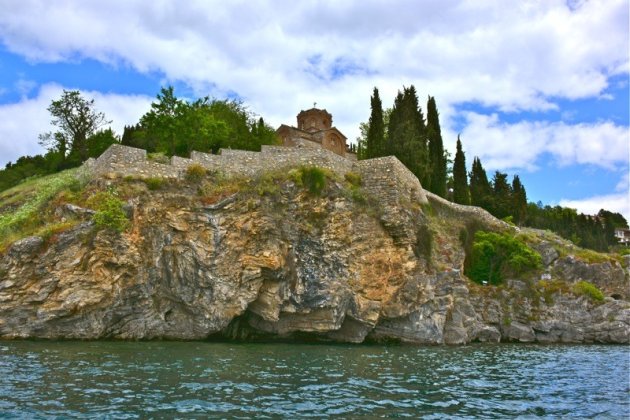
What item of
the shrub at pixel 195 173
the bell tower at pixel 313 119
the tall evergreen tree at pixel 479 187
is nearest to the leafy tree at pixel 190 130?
the shrub at pixel 195 173

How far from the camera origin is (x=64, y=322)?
25516mm

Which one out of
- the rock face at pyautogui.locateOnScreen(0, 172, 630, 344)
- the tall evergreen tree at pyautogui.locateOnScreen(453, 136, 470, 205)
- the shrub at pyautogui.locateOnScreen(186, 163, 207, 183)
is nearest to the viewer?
the rock face at pyautogui.locateOnScreen(0, 172, 630, 344)

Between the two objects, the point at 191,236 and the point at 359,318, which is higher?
the point at 191,236

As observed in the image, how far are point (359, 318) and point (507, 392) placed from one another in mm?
14206

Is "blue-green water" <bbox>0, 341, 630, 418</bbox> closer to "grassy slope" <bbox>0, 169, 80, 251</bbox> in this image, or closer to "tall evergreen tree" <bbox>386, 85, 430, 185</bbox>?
"grassy slope" <bbox>0, 169, 80, 251</bbox>

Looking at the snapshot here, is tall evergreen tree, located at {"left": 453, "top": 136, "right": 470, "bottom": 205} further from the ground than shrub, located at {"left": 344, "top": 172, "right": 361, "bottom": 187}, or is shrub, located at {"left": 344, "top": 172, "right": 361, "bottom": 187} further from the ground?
tall evergreen tree, located at {"left": 453, "top": 136, "right": 470, "bottom": 205}

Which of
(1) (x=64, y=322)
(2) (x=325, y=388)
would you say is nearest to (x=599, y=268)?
(2) (x=325, y=388)

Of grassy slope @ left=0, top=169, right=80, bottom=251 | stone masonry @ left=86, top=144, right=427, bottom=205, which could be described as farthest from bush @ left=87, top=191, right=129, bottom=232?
stone masonry @ left=86, top=144, right=427, bottom=205

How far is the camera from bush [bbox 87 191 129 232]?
26641mm

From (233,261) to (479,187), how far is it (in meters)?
40.5

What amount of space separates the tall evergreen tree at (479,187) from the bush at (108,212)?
140ft

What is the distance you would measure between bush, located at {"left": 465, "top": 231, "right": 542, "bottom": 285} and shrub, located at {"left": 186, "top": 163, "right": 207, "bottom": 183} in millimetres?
21905

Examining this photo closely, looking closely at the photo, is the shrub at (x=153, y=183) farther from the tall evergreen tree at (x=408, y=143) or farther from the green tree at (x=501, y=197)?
the green tree at (x=501, y=197)

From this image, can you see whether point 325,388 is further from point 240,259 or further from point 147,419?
point 240,259
